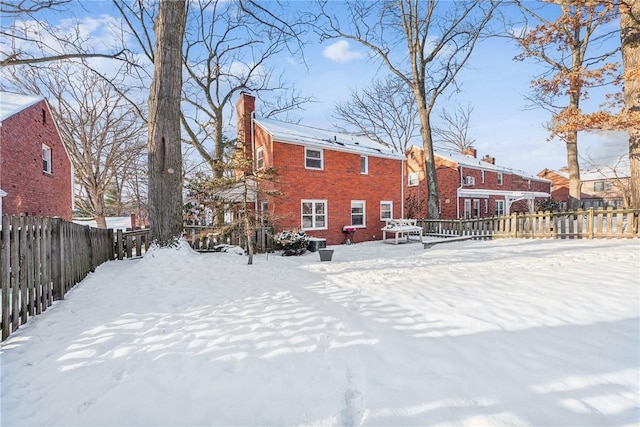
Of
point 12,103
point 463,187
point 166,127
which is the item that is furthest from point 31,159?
point 463,187

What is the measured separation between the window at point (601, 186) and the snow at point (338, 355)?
48.0m

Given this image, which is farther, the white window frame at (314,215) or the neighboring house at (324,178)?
the white window frame at (314,215)

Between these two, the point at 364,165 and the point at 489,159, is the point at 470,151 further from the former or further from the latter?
the point at 364,165

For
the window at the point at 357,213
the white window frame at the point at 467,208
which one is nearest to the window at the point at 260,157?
the window at the point at 357,213

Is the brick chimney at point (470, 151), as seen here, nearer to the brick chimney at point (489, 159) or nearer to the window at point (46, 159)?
the brick chimney at point (489, 159)

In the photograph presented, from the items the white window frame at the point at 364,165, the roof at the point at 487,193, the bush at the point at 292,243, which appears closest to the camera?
the bush at the point at 292,243

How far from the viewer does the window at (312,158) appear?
15.5 m

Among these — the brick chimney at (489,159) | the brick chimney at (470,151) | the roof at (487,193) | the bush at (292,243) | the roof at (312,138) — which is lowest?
the bush at (292,243)

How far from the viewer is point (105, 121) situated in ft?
75.9

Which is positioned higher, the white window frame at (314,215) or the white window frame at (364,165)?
the white window frame at (364,165)

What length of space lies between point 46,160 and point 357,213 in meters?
16.7

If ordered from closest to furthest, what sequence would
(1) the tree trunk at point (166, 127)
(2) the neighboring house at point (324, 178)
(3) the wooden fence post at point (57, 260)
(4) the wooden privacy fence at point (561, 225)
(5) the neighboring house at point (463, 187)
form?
(3) the wooden fence post at point (57, 260) → (1) the tree trunk at point (166, 127) → (4) the wooden privacy fence at point (561, 225) → (2) the neighboring house at point (324, 178) → (5) the neighboring house at point (463, 187)

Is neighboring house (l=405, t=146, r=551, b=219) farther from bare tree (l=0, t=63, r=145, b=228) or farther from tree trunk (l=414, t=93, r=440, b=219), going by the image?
bare tree (l=0, t=63, r=145, b=228)

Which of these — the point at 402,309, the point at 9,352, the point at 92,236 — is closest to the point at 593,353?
the point at 402,309
